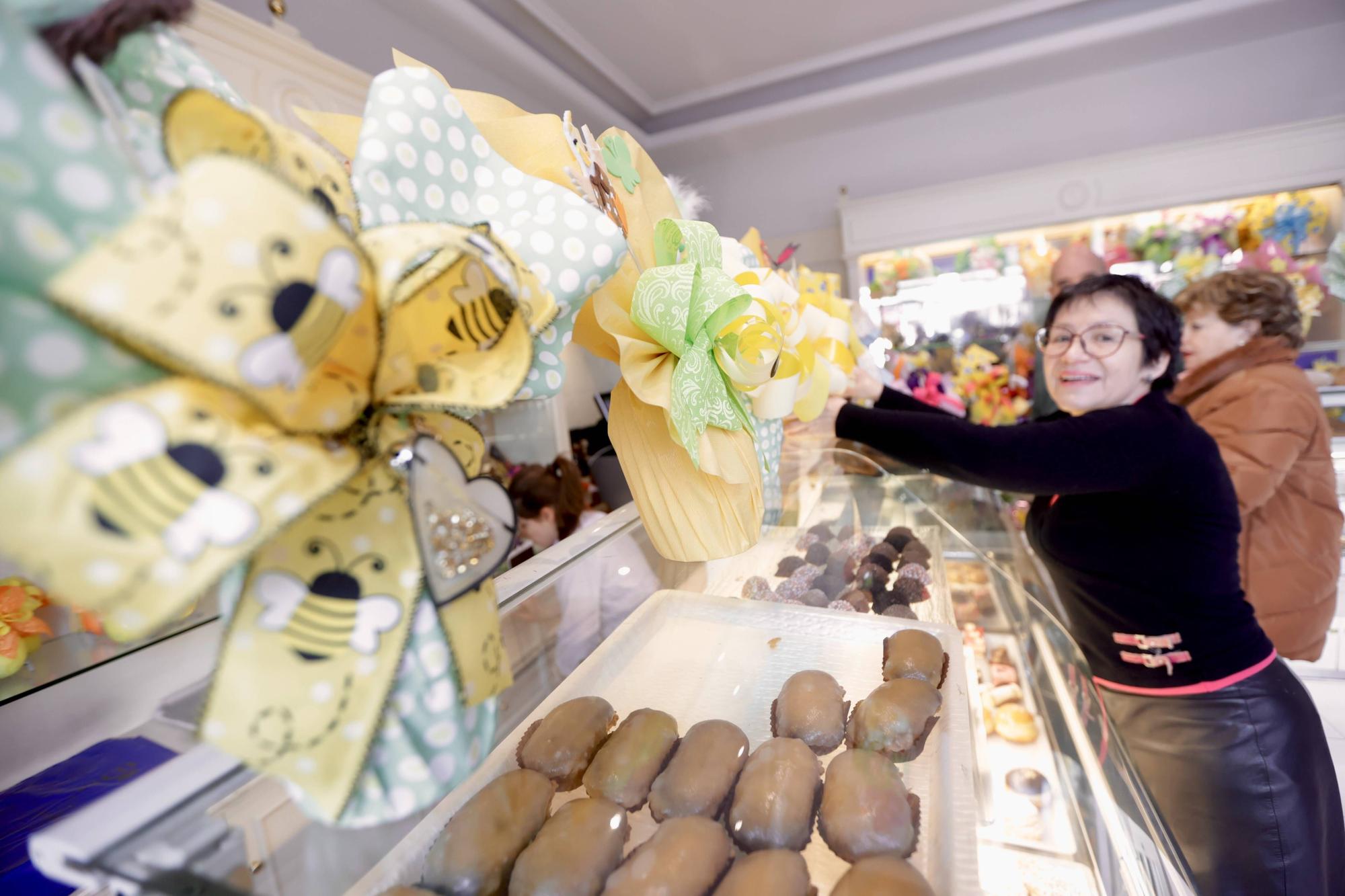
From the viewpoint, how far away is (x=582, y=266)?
1.21 ft

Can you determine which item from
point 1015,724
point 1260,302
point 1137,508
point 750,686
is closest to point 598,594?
point 750,686

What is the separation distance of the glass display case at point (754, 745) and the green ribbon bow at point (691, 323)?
1.19 ft

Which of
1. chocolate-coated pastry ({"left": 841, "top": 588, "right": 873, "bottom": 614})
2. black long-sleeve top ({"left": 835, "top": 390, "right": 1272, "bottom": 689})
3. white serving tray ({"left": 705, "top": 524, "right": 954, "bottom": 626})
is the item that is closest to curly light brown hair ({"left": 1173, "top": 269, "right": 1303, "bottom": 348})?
black long-sleeve top ({"left": 835, "top": 390, "right": 1272, "bottom": 689})

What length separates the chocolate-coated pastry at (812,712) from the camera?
63cm

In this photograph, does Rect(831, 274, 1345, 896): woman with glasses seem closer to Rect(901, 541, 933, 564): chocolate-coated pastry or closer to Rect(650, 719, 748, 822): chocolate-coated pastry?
Rect(901, 541, 933, 564): chocolate-coated pastry

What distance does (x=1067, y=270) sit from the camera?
339cm

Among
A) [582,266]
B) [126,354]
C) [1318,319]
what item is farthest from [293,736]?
[1318,319]

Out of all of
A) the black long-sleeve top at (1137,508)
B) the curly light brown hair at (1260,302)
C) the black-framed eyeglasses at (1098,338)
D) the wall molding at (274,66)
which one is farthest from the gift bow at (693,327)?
the curly light brown hair at (1260,302)

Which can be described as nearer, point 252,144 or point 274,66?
point 252,144

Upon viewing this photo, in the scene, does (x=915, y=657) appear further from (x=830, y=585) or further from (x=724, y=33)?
(x=724, y=33)

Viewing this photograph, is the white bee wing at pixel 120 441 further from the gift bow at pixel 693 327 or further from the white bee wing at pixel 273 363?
the gift bow at pixel 693 327

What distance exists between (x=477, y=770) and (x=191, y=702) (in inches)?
13.9

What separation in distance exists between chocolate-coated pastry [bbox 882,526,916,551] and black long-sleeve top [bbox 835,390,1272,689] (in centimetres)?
22

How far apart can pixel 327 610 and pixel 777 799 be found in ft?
1.50
